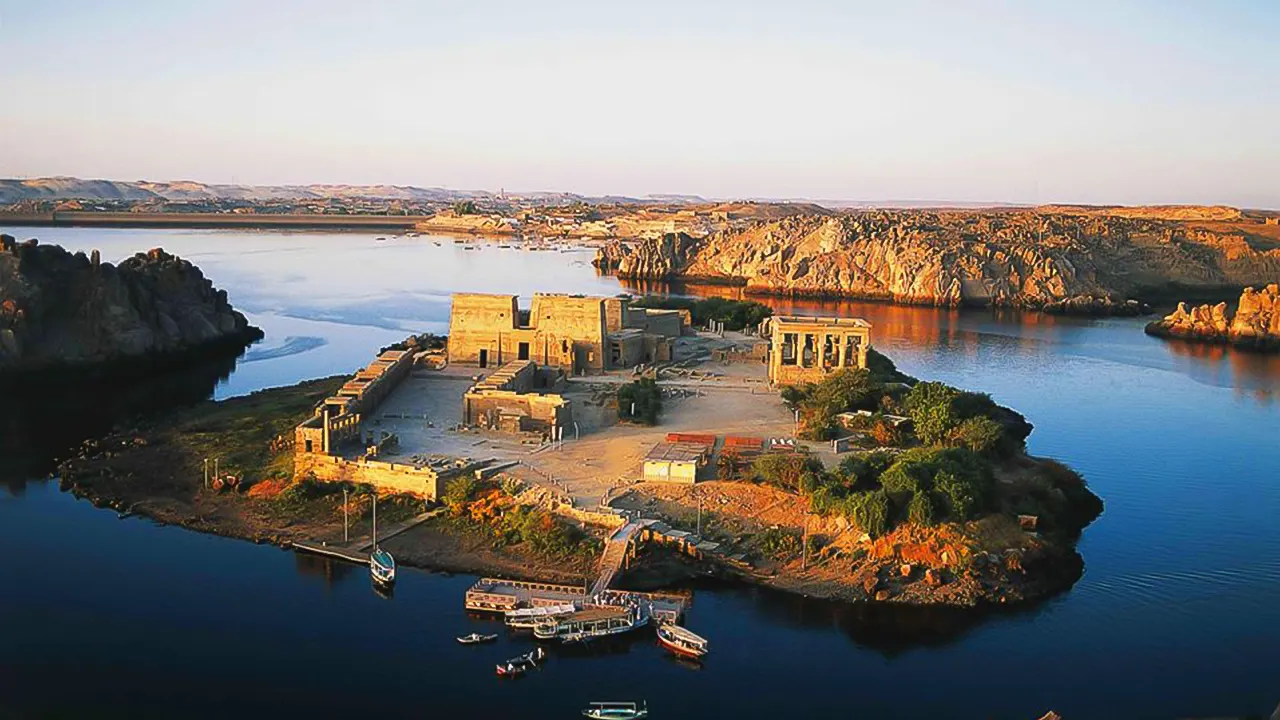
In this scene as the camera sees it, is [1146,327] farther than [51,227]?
No

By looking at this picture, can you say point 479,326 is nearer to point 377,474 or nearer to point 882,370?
point 377,474

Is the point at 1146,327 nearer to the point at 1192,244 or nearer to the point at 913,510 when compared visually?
the point at 1192,244

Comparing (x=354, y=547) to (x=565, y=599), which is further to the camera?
(x=354, y=547)

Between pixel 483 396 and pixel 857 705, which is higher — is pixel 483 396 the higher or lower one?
the higher one

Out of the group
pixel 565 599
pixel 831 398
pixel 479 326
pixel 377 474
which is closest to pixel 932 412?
pixel 831 398

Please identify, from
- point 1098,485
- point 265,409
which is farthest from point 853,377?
point 265,409

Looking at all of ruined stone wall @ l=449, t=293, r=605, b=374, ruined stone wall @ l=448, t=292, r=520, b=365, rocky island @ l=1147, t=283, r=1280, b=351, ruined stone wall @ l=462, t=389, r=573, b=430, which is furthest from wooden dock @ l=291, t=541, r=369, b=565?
rocky island @ l=1147, t=283, r=1280, b=351

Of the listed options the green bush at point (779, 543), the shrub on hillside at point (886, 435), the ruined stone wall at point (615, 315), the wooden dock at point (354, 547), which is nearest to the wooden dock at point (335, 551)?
the wooden dock at point (354, 547)

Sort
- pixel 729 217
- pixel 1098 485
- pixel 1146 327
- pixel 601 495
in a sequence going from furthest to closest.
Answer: pixel 729 217, pixel 1146 327, pixel 1098 485, pixel 601 495
